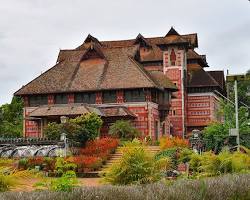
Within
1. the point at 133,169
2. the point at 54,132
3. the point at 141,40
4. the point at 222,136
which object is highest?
the point at 141,40

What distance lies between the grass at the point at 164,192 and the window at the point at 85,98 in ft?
114

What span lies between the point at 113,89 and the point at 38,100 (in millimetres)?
7118

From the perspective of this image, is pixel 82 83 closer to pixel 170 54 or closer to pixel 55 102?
pixel 55 102

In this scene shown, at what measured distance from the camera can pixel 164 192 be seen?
9.07 metres

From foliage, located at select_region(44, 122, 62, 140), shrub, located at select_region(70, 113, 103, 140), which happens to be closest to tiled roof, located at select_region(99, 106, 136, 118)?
shrub, located at select_region(70, 113, 103, 140)

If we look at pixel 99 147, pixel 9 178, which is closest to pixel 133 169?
pixel 9 178

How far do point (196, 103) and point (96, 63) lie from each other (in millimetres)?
13864

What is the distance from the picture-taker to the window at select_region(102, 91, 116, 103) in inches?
1773

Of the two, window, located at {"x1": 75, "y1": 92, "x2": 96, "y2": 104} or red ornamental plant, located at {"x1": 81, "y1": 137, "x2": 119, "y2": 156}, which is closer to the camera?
red ornamental plant, located at {"x1": 81, "y1": 137, "x2": 119, "y2": 156}

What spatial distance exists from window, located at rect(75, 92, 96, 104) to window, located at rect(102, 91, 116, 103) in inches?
33.6

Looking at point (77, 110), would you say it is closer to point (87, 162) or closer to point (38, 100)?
point (38, 100)

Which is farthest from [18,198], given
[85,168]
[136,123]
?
[136,123]

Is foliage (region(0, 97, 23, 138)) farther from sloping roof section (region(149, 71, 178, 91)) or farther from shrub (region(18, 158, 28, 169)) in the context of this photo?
shrub (region(18, 158, 28, 169))

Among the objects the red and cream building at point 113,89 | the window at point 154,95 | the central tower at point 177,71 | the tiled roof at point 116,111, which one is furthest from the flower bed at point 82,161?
the central tower at point 177,71
